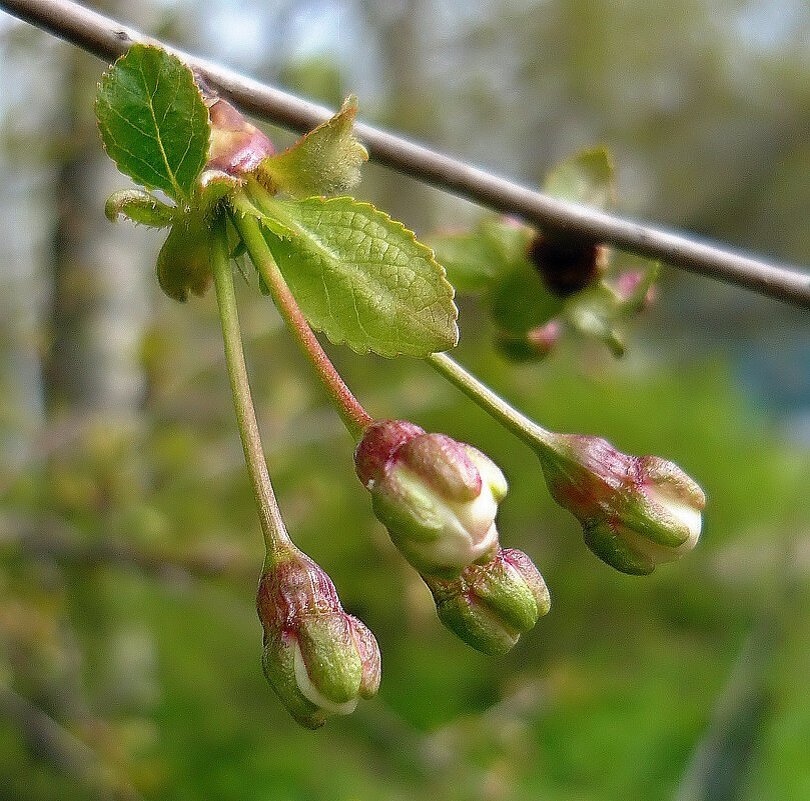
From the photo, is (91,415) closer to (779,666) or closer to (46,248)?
(46,248)

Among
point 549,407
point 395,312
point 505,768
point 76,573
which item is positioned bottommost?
point 395,312

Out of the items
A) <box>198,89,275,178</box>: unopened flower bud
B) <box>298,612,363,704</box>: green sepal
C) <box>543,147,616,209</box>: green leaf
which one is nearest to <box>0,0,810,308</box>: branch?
<box>198,89,275,178</box>: unopened flower bud

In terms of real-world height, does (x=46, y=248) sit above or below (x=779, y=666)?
below

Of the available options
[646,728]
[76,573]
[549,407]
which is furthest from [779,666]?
[76,573]

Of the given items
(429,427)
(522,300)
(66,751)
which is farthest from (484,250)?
(429,427)

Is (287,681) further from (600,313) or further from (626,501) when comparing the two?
(600,313)

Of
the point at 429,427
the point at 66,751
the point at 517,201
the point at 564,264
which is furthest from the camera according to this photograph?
the point at 429,427
